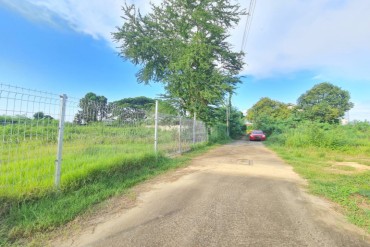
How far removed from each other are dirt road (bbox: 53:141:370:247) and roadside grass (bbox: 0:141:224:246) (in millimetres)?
320

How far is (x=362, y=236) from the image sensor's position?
8.39 ft

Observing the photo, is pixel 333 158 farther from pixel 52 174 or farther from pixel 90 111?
pixel 52 174

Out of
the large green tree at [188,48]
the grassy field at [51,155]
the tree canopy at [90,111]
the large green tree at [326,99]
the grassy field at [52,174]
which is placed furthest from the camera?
the large green tree at [326,99]

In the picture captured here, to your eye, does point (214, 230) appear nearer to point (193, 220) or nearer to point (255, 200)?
point (193, 220)

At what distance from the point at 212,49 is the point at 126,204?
570 inches

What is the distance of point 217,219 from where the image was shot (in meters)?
2.90

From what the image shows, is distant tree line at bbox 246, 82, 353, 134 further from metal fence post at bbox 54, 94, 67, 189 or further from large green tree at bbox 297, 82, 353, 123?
metal fence post at bbox 54, 94, 67, 189

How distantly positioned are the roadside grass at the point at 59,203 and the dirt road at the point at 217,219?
0.32 meters

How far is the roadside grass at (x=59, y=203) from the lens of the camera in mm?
2412

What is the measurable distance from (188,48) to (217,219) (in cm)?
1385

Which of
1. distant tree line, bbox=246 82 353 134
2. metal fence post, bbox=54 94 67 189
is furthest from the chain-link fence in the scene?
distant tree line, bbox=246 82 353 134

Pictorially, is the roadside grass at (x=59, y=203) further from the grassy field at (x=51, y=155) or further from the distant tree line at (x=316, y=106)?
the distant tree line at (x=316, y=106)

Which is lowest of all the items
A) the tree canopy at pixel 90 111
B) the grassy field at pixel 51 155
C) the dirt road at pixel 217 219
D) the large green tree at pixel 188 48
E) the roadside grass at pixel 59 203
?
the dirt road at pixel 217 219

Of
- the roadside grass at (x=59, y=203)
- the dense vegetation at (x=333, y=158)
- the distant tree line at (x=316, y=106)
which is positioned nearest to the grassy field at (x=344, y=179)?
the dense vegetation at (x=333, y=158)
